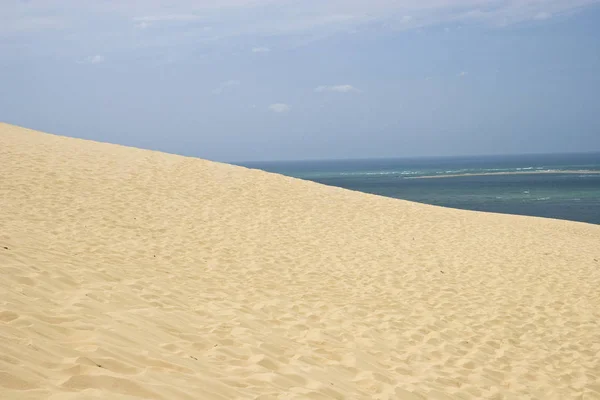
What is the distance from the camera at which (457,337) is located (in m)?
6.92

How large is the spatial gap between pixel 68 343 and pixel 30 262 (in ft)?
8.60

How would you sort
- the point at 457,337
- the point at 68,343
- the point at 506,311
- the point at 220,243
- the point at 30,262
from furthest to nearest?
the point at 220,243
the point at 506,311
the point at 457,337
the point at 30,262
the point at 68,343

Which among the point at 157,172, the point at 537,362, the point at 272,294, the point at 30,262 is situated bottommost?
the point at 537,362

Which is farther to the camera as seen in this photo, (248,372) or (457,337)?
(457,337)

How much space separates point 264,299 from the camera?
290 inches

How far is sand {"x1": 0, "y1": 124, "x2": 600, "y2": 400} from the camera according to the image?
4.28m

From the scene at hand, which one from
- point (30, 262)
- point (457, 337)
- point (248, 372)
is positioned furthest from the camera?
point (457, 337)

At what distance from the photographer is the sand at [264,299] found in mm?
4281

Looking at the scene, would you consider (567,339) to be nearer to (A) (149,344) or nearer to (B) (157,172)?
(A) (149,344)

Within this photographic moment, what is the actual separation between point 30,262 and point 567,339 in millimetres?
6821

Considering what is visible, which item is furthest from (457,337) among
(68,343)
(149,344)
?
(68,343)

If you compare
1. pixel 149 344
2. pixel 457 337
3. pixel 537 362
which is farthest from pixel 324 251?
pixel 149 344

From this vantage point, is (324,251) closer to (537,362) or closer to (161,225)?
(161,225)

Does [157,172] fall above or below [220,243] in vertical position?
above
